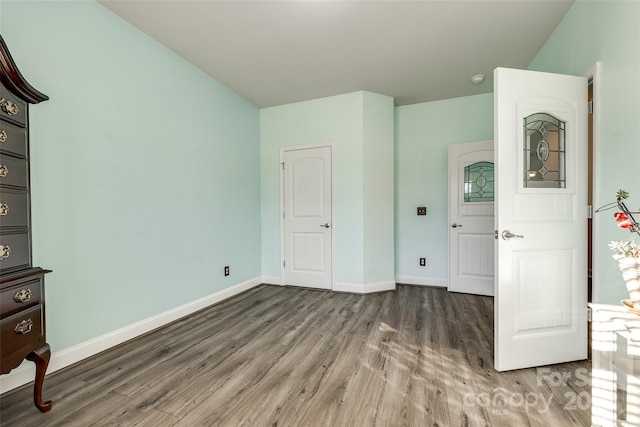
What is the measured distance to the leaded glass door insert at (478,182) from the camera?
3.53m

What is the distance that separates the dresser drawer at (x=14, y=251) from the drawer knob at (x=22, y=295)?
0.42 feet

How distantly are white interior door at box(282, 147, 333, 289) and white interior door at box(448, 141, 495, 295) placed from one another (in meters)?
1.67

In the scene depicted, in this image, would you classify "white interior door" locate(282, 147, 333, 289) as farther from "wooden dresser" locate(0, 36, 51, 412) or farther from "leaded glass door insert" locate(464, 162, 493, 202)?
"wooden dresser" locate(0, 36, 51, 412)

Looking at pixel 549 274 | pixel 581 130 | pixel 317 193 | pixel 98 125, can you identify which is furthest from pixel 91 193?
pixel 581 130

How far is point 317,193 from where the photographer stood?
12.7 feet

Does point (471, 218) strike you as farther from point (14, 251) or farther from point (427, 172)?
point (14, 251)

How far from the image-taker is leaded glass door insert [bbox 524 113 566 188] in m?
1.91

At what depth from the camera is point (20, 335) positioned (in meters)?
1.33

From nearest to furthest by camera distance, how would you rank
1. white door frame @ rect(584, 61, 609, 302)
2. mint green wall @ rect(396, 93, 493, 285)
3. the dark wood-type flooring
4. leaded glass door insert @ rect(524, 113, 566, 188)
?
the dark wood-type flooring < white door frame @ rect(584, 61, 609, 302) < leaded glass door insert @ rect(524, 113, 566, 188) < mint green wall @ rect(396, 93, 493, 285)

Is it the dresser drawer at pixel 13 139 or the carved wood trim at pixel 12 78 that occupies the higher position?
the carved wood trim at pixel 12 78

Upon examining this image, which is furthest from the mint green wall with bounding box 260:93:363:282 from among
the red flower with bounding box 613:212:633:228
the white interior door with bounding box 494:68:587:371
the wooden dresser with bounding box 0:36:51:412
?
the wooden dresser with bounding box 0:36:51:412

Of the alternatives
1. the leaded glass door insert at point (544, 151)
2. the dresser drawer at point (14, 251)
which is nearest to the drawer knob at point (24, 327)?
the dresser drawer at point (14, 251)

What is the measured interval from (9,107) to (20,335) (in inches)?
44.5

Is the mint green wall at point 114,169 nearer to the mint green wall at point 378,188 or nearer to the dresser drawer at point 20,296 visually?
the dresser drawer at point 20,296
